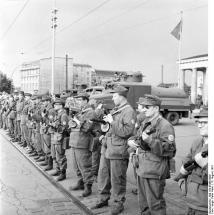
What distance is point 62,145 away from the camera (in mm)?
6922

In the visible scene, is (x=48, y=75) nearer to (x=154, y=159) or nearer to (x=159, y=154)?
(x=154, y=159)

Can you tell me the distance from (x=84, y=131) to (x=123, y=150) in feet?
4.00

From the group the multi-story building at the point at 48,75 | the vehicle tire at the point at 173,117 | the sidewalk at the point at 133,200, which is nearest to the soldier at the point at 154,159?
the sidewalk at the point at 133,200

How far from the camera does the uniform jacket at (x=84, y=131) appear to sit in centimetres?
579

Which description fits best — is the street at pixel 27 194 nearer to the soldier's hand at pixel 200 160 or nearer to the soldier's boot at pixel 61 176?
the soldier's boot at pixel 61 176

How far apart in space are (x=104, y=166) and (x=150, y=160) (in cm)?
127

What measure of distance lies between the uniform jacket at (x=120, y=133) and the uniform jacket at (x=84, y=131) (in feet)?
3.00

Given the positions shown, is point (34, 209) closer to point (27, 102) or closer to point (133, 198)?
point (133, 198)

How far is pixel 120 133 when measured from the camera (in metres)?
4.67

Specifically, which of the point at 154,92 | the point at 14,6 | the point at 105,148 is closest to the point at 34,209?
the point at 105,148

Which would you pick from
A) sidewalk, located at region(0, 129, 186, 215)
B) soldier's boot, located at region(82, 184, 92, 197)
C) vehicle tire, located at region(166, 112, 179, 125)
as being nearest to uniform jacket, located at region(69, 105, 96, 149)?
soldier's boot, located at region(82, 184, 92, 197)

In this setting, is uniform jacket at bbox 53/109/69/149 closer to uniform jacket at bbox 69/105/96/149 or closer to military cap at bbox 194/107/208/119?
uniform jacket at bbox 69/105/96/149

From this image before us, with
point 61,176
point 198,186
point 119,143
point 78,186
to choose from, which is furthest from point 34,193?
point 198,186

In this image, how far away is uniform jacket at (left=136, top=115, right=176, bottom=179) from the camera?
3.86 m
